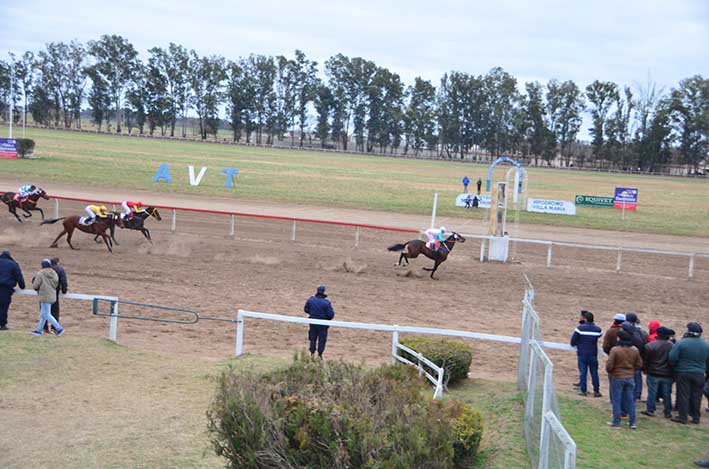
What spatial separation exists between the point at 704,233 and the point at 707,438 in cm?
2792

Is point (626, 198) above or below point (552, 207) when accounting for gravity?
above

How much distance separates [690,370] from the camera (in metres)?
7.84

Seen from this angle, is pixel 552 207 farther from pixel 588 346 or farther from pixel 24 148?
pixel 24 148

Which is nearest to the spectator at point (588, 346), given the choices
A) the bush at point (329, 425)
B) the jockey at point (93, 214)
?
the bush at point (329, 425)

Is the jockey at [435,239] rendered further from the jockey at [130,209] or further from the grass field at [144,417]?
the grass field at [144,417]

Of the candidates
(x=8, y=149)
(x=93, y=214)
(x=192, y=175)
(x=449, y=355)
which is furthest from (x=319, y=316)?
(x=8, y=149)

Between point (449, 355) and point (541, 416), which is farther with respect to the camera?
point (449, 355)

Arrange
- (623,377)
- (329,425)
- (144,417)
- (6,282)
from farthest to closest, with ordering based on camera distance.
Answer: (6,282)
(144,417)
(623,377)
(329,425)

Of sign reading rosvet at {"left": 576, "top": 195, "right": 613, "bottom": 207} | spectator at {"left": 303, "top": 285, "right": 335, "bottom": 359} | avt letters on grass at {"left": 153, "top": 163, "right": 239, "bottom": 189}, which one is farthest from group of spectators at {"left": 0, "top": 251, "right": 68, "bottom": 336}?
sign reading rosvet at {"left": 576, "top": 195, "right": 613, "bottom": 207}

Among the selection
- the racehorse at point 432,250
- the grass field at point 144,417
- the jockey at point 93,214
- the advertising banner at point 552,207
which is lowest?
the grass field at point 144,417

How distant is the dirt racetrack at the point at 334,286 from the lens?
38.6 feet

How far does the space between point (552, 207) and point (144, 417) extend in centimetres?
3007

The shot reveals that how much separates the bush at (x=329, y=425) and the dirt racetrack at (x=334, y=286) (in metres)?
4.93

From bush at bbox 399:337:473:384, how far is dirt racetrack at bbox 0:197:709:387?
104cm
